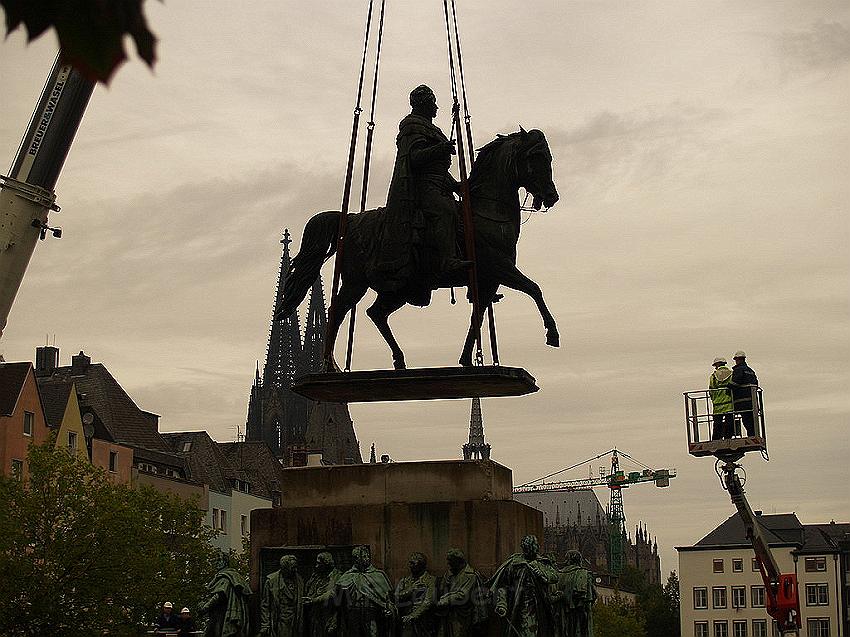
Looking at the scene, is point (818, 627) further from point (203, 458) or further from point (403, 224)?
point (403, 224)

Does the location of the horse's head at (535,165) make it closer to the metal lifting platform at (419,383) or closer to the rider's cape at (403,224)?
the rider's cape at (403,224)

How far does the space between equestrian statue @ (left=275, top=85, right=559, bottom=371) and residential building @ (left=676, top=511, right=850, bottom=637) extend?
4205 inches

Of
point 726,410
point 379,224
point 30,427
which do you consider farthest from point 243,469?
point 379,224

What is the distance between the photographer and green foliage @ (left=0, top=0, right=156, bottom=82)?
107 inches

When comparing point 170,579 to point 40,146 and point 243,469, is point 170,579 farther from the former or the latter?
point 243,469

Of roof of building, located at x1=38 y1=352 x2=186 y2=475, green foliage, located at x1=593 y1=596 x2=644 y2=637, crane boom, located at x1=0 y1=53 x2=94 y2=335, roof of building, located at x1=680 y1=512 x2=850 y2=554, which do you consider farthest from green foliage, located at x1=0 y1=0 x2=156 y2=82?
roof of building, located at x1=680 y1=512 x2=850 y2=554

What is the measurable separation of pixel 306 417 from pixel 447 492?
170532mm

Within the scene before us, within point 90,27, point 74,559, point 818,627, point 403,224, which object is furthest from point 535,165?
point 818,627

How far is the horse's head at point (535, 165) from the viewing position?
1783cm

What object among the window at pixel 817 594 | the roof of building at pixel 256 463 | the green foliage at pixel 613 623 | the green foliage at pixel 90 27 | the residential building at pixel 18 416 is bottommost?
the green foliage at pixel 613 623

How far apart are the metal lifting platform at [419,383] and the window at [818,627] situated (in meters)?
106

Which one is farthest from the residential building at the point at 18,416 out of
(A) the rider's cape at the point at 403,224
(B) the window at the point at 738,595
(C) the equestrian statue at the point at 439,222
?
(B) the window at the point at 738,595

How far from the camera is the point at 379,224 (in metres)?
18.1

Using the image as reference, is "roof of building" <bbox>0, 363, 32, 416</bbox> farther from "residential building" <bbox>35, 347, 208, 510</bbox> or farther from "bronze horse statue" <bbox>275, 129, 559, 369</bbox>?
"bronze horse statue" <bbox>275, 129, 559, 369</bbox>
